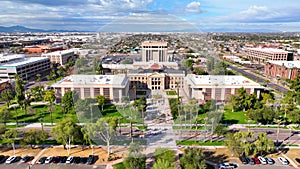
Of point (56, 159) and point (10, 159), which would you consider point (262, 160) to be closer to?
point (56, 159)

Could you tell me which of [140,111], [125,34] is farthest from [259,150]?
[125,34]

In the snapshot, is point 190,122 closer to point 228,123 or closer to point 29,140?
point 228,123

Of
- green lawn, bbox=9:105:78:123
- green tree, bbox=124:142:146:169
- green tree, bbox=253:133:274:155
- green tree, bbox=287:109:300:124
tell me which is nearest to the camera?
green tree, bbox=124:142:146:169

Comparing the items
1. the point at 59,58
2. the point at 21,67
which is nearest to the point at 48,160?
the point at 21,67

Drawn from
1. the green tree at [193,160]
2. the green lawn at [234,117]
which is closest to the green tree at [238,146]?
the green tree at [193,160]

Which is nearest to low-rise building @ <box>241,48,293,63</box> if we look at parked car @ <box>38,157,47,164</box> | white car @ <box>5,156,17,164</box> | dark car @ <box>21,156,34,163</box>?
parked car @ <box>38,157,47,164</box>

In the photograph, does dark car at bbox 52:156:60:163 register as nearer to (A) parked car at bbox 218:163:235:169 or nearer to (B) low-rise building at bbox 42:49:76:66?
(A) parked car at bbox 218:163:235:169
